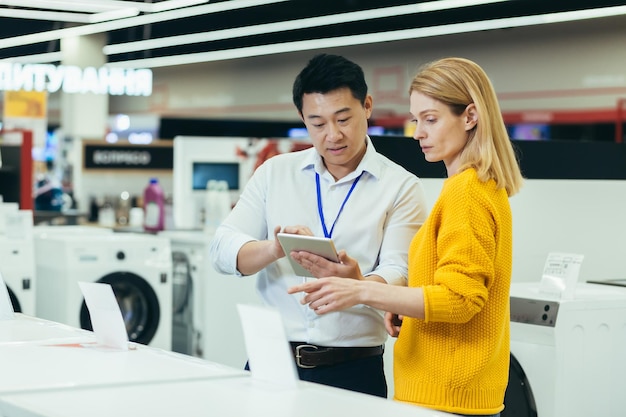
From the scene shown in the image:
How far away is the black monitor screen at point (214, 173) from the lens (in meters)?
7.93

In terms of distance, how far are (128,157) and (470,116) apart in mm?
10320

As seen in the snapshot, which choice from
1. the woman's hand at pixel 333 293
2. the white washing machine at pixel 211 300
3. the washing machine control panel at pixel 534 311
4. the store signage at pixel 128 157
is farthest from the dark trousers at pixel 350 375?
the store signage at pixel 128 157

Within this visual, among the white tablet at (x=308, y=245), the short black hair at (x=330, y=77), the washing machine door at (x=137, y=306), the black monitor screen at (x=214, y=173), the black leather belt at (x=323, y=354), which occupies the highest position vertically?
the short black hair at (x=330, y=77)

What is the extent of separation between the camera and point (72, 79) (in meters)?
15.3

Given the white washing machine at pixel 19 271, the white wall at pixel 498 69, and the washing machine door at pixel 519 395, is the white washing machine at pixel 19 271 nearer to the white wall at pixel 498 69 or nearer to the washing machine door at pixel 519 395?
the washing machine door at pixel 519 395

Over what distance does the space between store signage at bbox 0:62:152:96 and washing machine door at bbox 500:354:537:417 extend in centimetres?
1243

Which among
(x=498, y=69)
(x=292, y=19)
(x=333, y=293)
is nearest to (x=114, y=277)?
(x=333, y=293)

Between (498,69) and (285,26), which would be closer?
(498,69)

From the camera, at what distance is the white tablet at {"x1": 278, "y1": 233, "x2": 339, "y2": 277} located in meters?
2.12

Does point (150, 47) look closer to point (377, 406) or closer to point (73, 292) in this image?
point (73, 292)

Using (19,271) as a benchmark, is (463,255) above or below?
above

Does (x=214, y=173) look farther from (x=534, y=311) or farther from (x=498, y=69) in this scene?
(x=498, y=69)

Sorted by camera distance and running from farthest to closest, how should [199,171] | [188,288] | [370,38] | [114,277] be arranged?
[370,38] < [199,171] < [188,288] < [114,277]

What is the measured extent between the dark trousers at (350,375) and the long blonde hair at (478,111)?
0.62 m
